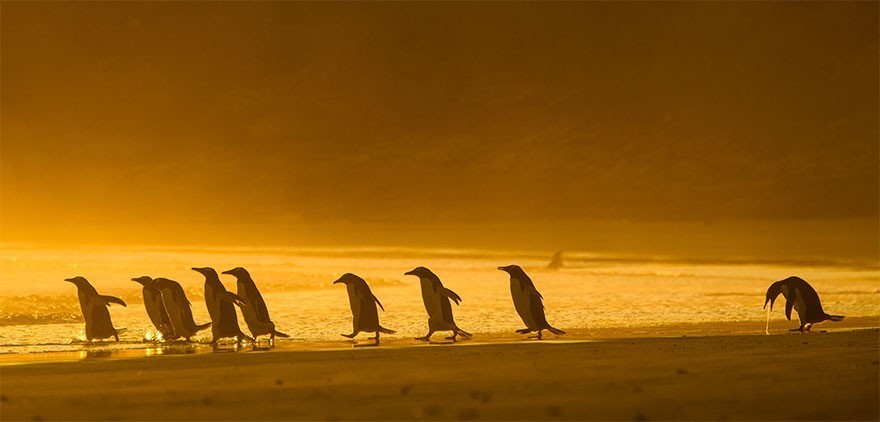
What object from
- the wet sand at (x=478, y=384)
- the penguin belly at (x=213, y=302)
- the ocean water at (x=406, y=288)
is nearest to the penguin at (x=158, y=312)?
the ocean water at (x=406, y=288)

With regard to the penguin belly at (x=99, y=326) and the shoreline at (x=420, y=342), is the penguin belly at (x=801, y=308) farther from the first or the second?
the penguin belly at (x=99, y=326)

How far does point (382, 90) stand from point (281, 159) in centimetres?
1694

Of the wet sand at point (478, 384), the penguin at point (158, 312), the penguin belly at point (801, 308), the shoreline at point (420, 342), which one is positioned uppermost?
the penguin at point (158, 312)

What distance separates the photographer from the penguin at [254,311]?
1620 centimetres

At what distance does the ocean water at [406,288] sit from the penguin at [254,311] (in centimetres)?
37

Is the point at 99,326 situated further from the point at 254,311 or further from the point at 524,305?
the point at 524,305

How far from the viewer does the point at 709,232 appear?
54.7m

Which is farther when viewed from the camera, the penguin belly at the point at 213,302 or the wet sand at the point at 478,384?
the penguin belly at the point at 213,302

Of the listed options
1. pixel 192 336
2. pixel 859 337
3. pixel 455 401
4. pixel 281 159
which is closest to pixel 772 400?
pixel 455 401

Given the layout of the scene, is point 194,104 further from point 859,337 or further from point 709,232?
point 859,337

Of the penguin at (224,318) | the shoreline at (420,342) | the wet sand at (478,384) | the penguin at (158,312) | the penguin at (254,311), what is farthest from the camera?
the penguin at (158,312)

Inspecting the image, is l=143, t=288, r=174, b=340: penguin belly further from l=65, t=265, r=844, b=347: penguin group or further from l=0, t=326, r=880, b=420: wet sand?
l=0, t=326, r=880, b=420: wet sand

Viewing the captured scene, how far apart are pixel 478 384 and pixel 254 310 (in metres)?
5.74

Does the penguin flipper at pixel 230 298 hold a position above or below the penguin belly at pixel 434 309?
above
